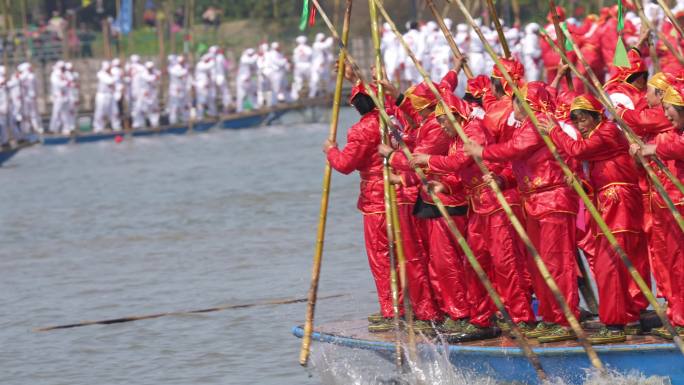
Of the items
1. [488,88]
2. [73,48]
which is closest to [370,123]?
[488,88]

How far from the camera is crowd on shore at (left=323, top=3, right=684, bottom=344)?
9.63m

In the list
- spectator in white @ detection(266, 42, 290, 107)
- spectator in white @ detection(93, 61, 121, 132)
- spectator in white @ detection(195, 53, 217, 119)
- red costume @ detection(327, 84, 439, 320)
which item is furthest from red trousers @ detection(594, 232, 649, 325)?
spectator in white @ detection(266, 42, 290, 107)

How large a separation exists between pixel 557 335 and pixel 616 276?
0.62 m

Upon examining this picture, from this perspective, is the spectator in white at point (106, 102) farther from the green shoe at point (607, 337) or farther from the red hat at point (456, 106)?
the green shoe at point (607, 337)

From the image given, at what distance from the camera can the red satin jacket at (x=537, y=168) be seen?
32.5 feet

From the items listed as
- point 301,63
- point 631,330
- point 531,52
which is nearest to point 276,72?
point 301,63

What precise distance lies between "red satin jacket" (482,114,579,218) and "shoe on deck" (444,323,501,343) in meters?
1.08

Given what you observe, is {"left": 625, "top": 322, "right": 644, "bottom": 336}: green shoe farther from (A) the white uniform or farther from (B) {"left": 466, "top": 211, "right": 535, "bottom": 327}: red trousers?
(A) the white uniform

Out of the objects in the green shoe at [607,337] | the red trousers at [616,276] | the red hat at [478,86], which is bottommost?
the green shoe at [607,337]

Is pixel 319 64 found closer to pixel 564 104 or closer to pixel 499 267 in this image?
pixel 499 267

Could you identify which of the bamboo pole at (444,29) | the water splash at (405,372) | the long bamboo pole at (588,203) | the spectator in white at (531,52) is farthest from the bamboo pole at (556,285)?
the spectator in white at (531,52)

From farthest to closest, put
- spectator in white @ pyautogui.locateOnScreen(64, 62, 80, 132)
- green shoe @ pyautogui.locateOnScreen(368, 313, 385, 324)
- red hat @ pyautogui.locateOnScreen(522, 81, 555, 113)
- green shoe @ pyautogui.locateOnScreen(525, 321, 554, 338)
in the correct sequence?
spectator in white @ pyautogui.locateOnScreen(64, 62, 80, 132), green shoe @ pyautogui.locateOnScreen(368, 313, 385, 324), green shoe @ pyautogui.locateOnScreen(525, 321, 554, 338), red hat @ pyautogui.locateOnScreen(522, 81, 555, 113)

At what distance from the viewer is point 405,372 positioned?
10.7 m

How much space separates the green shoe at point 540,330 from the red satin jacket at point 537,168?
0.77 m
